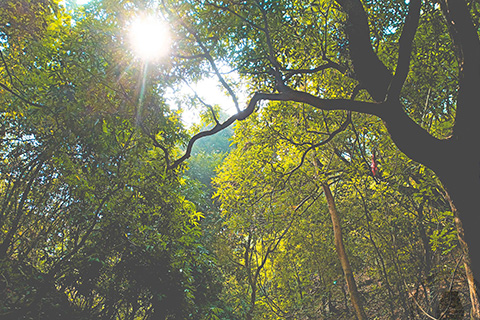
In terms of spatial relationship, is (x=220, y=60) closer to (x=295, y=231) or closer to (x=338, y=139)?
(x=338, y=139)

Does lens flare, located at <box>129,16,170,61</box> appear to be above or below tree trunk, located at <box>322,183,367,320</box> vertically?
above

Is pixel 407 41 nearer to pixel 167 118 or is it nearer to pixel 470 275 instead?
pixel 470 275

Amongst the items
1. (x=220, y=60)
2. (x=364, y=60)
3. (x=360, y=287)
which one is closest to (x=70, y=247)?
(x=220, y=60)

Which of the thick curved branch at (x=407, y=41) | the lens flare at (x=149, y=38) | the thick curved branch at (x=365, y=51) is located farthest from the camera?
the lens flare at (x=149, y=38)

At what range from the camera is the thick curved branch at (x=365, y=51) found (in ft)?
10.3

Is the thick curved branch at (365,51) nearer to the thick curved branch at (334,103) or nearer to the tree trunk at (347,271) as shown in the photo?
the thick curved branch at (334,103)

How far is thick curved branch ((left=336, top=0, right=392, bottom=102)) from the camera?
3133mm

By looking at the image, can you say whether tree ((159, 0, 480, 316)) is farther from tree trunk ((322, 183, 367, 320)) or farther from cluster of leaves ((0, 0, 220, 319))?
tree trunk ((322, 183, 367, 320))

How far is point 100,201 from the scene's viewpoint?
3.88 meters

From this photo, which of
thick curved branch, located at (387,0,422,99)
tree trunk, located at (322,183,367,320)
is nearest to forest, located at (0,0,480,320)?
thick curved branch, located at (387,0,422,99)

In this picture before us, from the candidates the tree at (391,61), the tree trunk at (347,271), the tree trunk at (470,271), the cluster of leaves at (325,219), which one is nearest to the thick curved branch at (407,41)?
the tree at (391,61)

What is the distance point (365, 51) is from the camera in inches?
123

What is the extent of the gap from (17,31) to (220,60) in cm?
233

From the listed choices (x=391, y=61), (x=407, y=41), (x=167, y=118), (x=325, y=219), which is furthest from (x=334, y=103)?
(x=325, y=219)
